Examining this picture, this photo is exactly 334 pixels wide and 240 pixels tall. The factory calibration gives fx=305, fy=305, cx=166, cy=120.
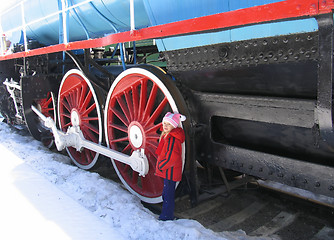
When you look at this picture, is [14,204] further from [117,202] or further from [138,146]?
[138,146]

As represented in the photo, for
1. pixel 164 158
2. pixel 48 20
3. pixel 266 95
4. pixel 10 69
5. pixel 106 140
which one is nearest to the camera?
pixel 266 95

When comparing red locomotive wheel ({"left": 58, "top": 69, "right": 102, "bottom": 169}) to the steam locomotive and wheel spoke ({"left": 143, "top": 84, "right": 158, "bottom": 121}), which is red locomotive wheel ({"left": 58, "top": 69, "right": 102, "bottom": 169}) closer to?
the steam locomotive

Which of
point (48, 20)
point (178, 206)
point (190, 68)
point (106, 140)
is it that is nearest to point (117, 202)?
point (178, 206)

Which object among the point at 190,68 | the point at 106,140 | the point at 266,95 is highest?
the point at 190,68

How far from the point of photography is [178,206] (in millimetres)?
3357

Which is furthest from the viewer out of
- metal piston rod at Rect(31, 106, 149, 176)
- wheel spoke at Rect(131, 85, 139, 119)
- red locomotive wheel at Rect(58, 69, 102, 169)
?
red locomotive wheel at Rect(58, 69, 102, 169)

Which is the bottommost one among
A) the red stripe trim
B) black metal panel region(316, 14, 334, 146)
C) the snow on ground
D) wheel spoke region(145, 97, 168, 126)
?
the snow on ground

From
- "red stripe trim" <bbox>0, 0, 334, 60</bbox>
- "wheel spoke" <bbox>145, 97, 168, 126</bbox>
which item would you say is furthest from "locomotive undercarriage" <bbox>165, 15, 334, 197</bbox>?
"wheel spoke" <bbox>145, 97, 168, 126</bbox>

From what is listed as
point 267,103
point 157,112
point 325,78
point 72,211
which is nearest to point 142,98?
point 157,112

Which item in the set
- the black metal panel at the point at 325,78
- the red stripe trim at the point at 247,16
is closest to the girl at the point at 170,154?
the red stripe trim at the point at 247,16

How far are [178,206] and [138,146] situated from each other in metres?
0.80

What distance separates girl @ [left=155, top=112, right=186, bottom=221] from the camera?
2.65 m

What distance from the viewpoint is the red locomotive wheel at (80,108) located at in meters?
4.24

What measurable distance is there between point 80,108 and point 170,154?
7.20 ft
